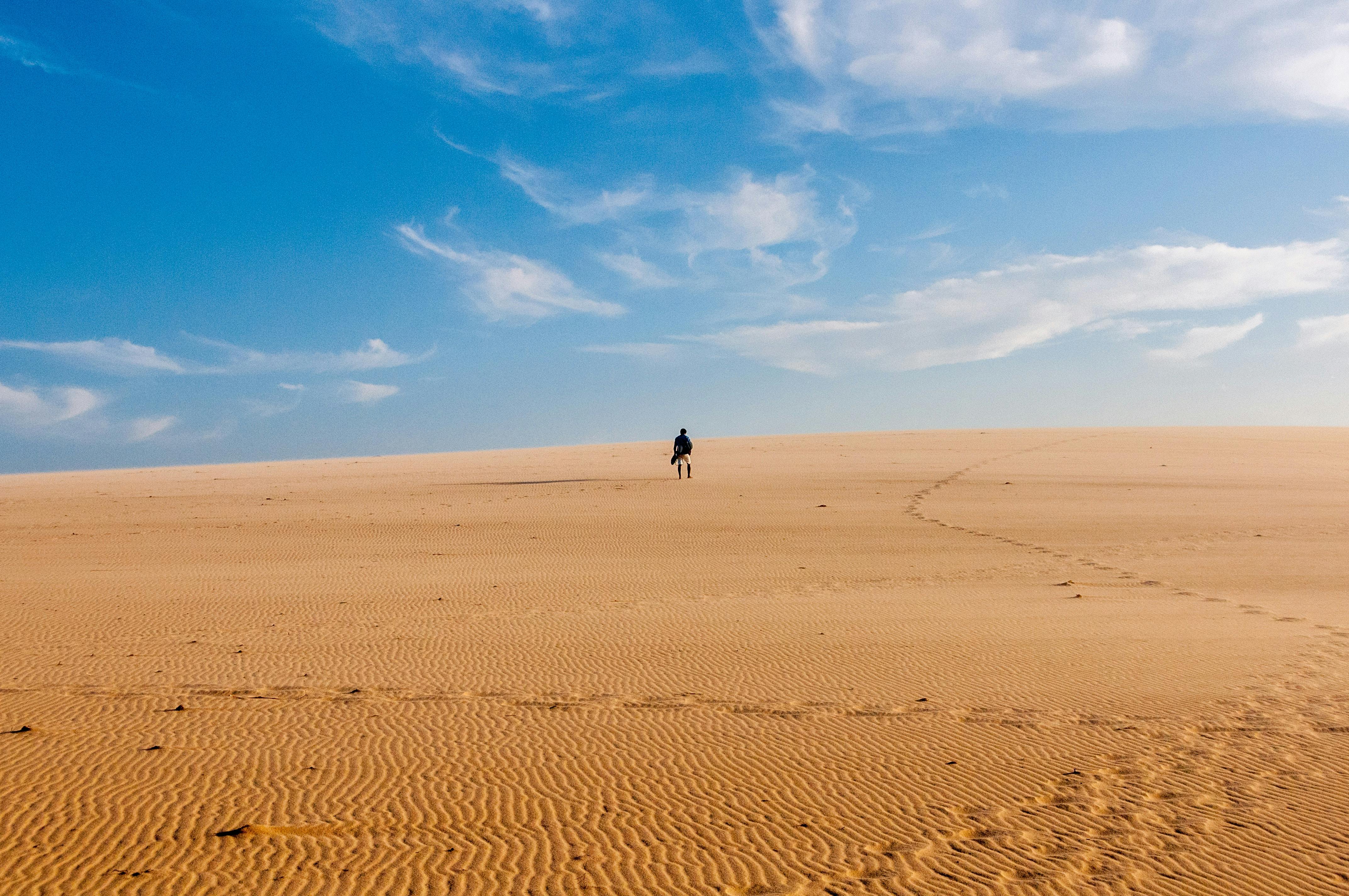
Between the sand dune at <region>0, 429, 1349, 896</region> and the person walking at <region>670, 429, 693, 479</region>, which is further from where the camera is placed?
the person walking at <region>670, 429, 693, 479</region>

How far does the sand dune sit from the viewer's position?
501cm

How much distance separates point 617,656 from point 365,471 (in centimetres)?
3146

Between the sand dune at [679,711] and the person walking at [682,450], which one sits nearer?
the sand dune at [679,711]

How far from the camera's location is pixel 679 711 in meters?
7.83

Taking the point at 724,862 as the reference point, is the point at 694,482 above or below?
above

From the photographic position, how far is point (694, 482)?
93.6 ft

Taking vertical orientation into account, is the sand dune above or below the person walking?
below

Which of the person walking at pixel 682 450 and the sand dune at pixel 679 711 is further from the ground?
the person walking at pixel 682 450

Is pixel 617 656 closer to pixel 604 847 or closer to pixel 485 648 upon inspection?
pixel 485 648

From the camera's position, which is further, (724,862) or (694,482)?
(694,482)

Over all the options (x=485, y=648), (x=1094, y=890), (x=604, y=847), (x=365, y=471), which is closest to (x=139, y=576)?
(x=485, y=648)

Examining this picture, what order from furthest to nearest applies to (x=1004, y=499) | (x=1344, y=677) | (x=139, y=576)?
(x=1004, y=499) < (x=139, y=576) < (x=1344, y=677)

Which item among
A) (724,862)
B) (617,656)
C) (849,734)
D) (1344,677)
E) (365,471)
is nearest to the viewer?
(724,862)

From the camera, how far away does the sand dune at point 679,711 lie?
16.4 ft
